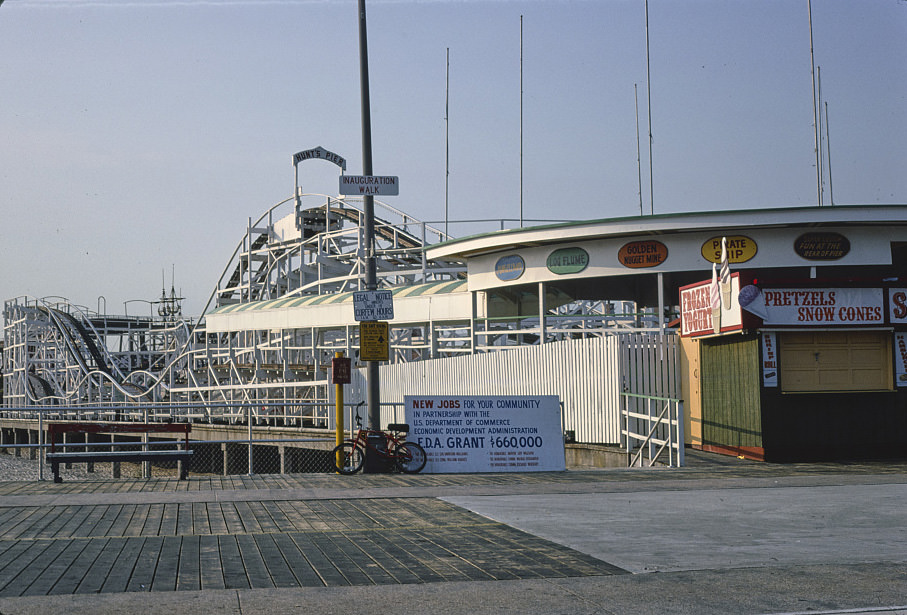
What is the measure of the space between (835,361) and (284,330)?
2443cm

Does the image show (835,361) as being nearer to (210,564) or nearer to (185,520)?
(185,520)

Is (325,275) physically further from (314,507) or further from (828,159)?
(314,507)

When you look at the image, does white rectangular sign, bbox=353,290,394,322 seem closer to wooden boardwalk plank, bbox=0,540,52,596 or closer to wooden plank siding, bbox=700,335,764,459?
wooden plank siding, bbox=700,335,764,459

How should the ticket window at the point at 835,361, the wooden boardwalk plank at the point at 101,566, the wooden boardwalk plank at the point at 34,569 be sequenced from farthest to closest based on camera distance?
the ticket window at the point at 835,361, the wooden boardwalk plank at the point at 101,566, the wooden boardwalk plank at the point at 34,569

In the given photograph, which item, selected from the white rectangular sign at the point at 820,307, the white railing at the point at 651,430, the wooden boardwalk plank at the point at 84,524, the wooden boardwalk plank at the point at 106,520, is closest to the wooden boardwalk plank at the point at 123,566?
the wooden boardwalk plank at the point at 106,520

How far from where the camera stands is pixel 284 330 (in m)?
37.2

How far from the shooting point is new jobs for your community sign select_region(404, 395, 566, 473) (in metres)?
15.4

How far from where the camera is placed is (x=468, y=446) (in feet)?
50.9

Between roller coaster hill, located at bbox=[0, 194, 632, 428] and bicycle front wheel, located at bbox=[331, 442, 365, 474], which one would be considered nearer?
bicycle front wheel, located at bbox=[331, 442, 365, 474]

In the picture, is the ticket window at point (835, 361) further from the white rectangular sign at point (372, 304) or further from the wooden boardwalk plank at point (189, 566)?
the wooden boardwalk plank at point (189, 566)

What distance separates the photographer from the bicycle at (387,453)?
15.2 meters

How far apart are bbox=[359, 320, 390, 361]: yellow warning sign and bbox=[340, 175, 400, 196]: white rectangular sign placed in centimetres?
Result: 201

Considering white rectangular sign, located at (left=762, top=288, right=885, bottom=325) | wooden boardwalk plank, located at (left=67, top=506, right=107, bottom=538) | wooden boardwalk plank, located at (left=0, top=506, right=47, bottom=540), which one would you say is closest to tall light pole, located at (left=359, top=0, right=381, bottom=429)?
wooden boardwalk plank, located at (left=67, top=506, right=107, bottom=538)

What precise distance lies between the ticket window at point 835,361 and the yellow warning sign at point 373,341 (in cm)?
643
